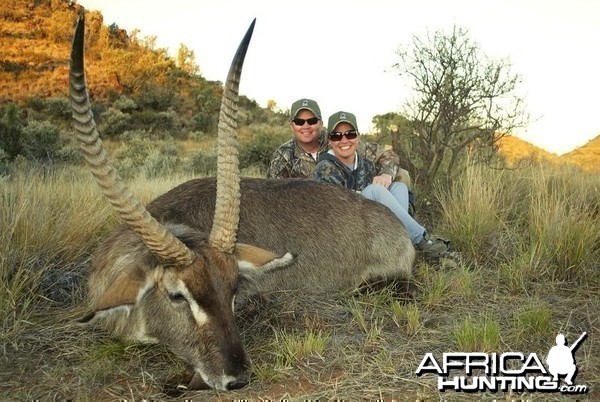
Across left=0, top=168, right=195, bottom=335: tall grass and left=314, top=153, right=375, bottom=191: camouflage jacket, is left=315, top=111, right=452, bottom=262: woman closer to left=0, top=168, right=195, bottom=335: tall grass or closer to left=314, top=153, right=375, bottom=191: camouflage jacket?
left=314, top=153, right=375, bottom=191: camouflage jacket

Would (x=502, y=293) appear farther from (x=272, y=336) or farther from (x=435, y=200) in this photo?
(x=435, y=200)

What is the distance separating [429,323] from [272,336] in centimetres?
126

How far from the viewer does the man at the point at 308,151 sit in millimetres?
7371

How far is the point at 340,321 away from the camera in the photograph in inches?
184

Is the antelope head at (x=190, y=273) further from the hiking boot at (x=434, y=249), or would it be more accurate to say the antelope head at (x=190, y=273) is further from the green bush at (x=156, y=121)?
the green bush at (x=156, y=121)

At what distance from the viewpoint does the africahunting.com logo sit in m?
3.39

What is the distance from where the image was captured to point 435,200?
881cm

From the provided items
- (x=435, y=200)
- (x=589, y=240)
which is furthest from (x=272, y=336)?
(x=435, y=200)

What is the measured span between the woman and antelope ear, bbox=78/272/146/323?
3.34 meters

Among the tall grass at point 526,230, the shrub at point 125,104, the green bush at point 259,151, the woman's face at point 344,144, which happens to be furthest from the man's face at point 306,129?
the shrub at point 125,104

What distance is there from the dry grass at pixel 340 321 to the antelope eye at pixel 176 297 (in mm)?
483

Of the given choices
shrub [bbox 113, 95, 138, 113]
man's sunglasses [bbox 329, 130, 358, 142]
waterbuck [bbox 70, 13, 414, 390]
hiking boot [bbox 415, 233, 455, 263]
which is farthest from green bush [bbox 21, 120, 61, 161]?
hiking boot [bbox 415, 233, 455, 263]

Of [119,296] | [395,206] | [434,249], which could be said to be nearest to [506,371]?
[119,296]

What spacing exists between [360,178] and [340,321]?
108 inches
